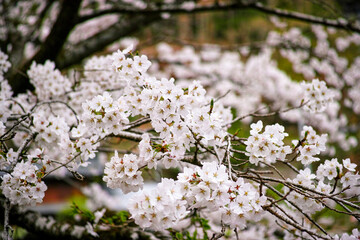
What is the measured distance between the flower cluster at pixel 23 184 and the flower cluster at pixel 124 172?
46 cm

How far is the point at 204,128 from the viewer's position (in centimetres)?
169

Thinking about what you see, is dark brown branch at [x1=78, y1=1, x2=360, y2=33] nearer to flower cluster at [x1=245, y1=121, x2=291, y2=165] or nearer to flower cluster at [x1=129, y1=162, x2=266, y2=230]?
flower cluster at [x1=245, y1=121, x2=291, y2=165]

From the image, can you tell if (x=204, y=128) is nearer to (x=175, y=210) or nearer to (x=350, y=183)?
(x=175, y=210)

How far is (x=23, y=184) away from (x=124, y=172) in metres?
0.64

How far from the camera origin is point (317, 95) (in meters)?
2.30

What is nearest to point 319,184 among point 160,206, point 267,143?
point 267,143

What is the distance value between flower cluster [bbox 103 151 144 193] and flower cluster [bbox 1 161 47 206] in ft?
1.51

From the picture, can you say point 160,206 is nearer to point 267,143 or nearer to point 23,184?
point 267,143

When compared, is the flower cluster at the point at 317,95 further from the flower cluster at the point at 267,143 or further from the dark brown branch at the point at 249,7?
the dark brown branch at the point at 249,7

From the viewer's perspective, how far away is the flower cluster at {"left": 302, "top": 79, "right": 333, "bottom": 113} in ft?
7.50

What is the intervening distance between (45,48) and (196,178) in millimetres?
2648

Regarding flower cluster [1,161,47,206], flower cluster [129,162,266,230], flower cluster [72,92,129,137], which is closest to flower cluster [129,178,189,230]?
flower cluster [129,162,266,230]

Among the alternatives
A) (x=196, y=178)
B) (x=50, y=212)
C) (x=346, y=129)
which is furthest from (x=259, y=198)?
(x=50, y=212)

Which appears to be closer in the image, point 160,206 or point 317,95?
point 160,206
